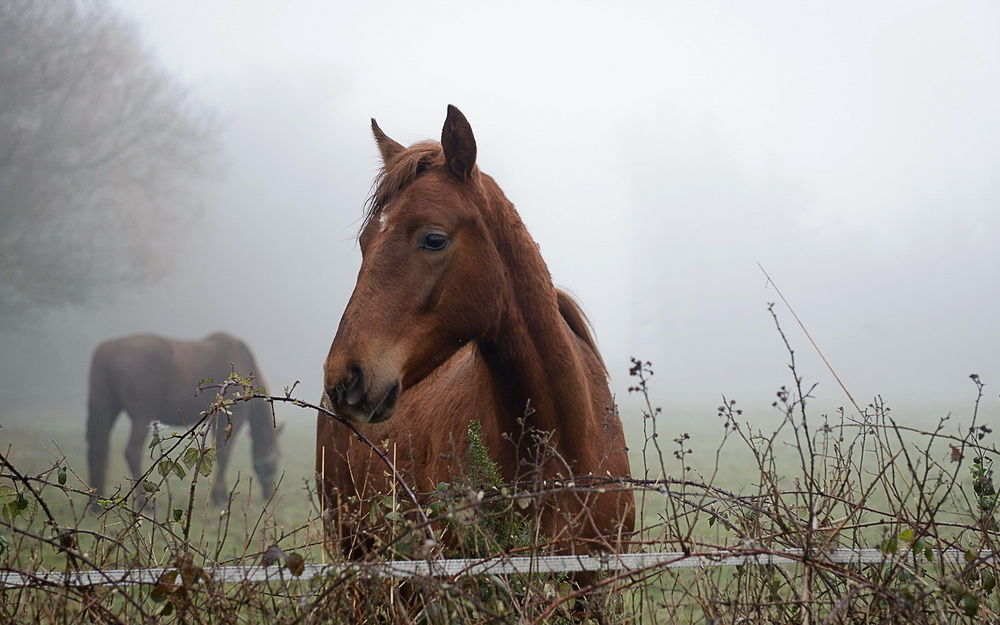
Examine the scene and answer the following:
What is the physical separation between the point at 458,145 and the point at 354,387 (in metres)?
Result: 1.05

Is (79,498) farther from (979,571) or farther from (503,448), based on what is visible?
(979,571)

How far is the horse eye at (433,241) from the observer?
253 centimetres

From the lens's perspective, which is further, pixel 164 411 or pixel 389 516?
pixel 164 411

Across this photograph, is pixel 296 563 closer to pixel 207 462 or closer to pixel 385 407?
pixel 207 462

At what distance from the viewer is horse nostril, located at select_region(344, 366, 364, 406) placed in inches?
88.0

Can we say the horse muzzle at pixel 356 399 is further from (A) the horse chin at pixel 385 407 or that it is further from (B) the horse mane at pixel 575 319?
(B) the horse mane at pixel 575 319

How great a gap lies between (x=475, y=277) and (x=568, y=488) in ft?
4.37

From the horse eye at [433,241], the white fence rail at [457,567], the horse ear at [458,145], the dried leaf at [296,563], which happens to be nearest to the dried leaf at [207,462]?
the white fence rail at [457,567]

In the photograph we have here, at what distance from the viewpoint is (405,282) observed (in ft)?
8.06

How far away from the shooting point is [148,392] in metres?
13.1

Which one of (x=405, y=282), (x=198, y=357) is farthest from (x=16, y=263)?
(x=405, y=282)

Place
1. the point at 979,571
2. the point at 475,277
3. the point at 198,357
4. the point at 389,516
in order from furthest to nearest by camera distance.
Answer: the point at 198,357 → the point at 475,277 → the point at 979,571 → the point at 389,516

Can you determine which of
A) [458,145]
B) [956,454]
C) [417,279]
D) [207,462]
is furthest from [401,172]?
[956,454]

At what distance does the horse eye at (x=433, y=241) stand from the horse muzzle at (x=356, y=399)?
55cm
